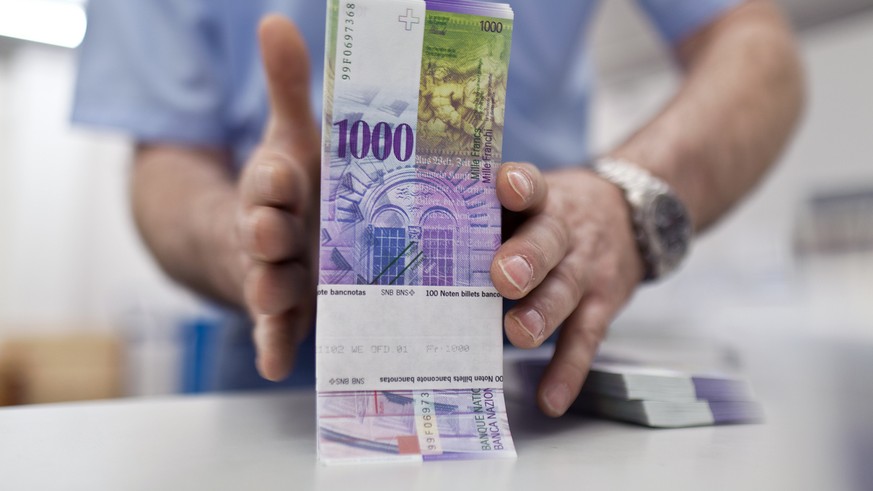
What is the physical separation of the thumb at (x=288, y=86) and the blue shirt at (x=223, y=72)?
20.1 inches

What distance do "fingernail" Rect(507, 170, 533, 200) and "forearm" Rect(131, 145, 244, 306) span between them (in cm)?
46

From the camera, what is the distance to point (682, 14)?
1163 mm

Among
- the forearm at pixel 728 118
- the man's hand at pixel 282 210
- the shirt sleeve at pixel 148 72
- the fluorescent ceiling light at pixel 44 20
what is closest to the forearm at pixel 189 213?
the shirt sleeve at pixel 148 72

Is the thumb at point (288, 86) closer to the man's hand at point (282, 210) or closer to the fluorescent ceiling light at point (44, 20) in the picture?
the man's hand at point (282, 210)

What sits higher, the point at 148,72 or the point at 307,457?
the point at 148,72

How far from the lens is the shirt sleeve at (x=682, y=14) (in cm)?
113

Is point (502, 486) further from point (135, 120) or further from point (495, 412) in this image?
point (135, 120)

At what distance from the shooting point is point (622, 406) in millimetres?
572

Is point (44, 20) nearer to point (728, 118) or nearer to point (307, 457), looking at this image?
point (728, 118)

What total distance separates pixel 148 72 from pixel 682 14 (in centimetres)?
96

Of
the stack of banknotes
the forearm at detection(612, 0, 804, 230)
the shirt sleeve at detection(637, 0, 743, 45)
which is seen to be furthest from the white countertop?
the shirt sleeve at detection(637, 0, 743, 45)

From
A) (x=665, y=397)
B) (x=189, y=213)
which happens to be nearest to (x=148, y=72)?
(x=189, y=213)

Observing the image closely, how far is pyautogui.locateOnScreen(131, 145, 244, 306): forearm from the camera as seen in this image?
2.93 ft

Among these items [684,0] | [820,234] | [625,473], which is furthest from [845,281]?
[625,473]
